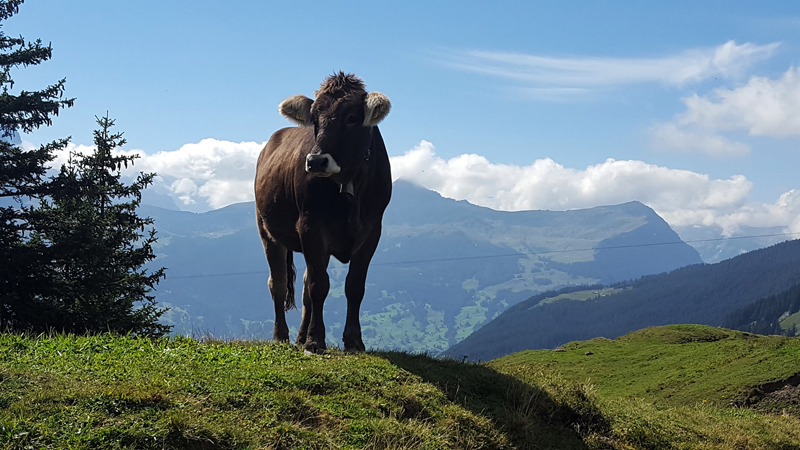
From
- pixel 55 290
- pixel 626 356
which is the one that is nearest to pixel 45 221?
pixel 55 290

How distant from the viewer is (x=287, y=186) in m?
12.2

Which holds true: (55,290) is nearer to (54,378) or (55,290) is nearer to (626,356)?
(54,378)

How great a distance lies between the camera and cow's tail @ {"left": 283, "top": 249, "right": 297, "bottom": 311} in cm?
1465

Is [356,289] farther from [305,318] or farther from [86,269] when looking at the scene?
[86,269]

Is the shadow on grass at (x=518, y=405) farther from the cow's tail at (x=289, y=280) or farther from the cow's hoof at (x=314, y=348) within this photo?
the cow's tail at (x=289, y=280)

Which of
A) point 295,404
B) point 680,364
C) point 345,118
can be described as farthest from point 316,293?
point 680,364

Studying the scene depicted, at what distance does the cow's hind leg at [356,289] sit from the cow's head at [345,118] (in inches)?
57.9

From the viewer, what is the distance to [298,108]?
11453 millimetres

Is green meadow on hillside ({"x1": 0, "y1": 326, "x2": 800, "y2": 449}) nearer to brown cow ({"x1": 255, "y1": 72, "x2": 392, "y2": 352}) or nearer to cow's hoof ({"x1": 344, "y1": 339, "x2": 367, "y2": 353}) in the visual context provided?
cow's hoof ({"x1": 344, "y1": 339, "x2": 367, "y2": 353})

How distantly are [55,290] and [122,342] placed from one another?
1763 centimetres

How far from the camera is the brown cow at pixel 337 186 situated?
34.9ft

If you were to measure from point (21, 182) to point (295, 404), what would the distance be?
26879 millimetres

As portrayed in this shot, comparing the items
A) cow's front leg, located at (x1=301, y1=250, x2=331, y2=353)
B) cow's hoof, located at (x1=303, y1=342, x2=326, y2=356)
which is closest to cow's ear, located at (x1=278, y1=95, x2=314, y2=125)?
cow's front leg, located at (x1=301, y1=250, x2=331, y2=353)

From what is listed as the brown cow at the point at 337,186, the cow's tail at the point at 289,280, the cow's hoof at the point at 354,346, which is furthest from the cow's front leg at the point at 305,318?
the cow's tail at the point at 289,280
